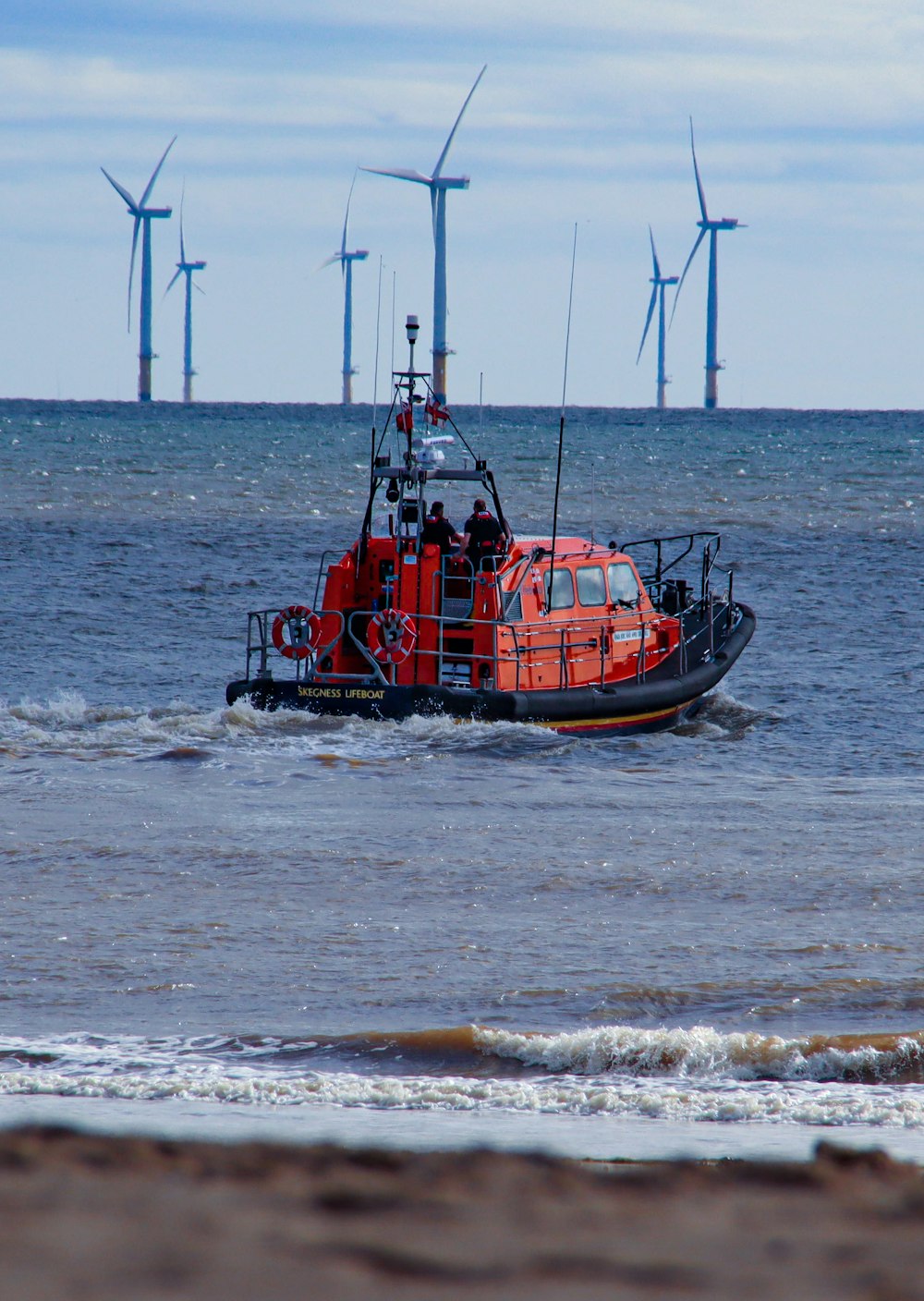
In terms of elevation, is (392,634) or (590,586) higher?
(590,586)

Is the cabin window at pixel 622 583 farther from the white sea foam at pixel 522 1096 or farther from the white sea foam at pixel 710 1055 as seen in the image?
the white sea foam at pixel 522 1096

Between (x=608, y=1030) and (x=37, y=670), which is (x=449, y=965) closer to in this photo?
(x=608, y=1030)

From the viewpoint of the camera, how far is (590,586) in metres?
15.0

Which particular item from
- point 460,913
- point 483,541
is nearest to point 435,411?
point 483,541

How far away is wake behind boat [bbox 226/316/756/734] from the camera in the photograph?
561 inches

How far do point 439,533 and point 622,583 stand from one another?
2.10m

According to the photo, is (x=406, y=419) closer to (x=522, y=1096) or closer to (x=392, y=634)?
(x=392, y=634)

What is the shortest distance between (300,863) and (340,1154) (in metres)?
7.06

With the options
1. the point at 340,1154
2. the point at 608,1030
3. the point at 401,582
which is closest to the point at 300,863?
the point at 608,1030

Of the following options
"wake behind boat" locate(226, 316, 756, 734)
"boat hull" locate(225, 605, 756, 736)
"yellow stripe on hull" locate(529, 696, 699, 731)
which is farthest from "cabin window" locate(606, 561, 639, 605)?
"yellow stripe on hull" locate(529, 696, 699, 731)

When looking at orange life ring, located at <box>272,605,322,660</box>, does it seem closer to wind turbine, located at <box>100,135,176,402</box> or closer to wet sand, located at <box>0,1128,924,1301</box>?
wet sand, located at <box>0,1128,924,1301</box>

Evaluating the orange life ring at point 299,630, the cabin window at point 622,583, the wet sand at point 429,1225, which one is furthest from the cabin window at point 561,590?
the wet sand at point 429,1225

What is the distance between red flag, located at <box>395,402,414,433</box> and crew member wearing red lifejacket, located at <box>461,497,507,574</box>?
1.01 meters

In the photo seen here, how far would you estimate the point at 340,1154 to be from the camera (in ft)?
7.52
